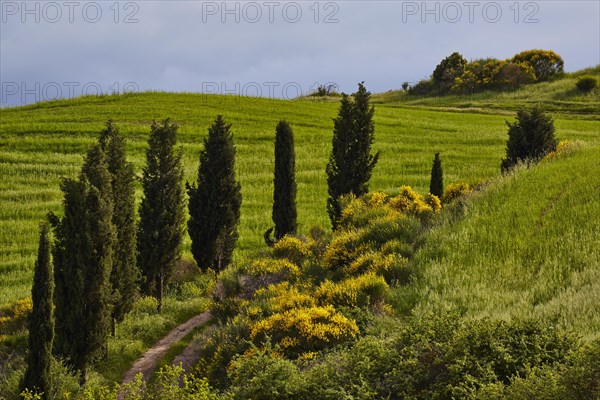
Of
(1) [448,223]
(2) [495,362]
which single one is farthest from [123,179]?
(2) [495,362]

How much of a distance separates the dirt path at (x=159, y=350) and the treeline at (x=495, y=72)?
78.0 metres

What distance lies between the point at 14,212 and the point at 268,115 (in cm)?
3326

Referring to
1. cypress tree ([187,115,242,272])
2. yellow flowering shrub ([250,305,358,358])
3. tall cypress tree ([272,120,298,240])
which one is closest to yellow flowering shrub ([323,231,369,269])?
yellow flowering shrub ([250,305,358,358])

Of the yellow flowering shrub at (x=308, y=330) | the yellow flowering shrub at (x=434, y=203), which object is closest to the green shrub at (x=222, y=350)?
the yellow flowering shrub at (x=308, y=330)

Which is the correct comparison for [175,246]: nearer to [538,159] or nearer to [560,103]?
[538,159]

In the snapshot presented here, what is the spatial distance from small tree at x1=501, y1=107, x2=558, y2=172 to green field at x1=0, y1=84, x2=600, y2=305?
15.9 feet

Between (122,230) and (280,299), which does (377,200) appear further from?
(280,299)

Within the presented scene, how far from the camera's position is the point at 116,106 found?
6731 cm

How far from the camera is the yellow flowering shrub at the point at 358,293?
55.1ft

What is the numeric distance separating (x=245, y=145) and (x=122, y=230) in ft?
103

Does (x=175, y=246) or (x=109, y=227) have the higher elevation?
(x=109, y=227)

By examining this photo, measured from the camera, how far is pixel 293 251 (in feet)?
85.7

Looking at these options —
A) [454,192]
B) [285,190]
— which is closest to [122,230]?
[285,190]

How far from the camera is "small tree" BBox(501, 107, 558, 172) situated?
33312mm
